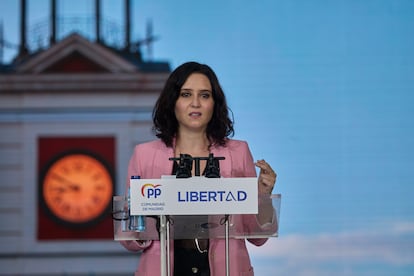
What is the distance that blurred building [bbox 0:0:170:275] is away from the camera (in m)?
4.93

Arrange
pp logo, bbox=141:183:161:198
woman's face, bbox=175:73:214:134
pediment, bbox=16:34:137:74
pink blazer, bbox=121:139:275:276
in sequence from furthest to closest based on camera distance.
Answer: pediment, bbox=16:34:137:74, woman's face, bbox=175:73:214:134, pink blazer, bbox=121:139:275:276, pp logo, bbox=141:183:161:198

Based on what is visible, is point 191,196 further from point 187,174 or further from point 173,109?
point 173,109

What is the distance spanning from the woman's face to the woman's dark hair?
1 cm

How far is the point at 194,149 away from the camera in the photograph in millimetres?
2441

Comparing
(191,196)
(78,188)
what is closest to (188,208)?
(191,196)

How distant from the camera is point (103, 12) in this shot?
4.84 m

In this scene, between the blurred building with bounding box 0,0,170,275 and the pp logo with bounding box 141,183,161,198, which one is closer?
the pp logo with bounding box 141,183,161,198

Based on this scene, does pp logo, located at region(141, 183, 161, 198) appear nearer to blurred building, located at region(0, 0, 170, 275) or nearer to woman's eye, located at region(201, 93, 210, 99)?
woman's eye, located at region(201, 93, 210, 99)

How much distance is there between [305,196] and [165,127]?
82.4 inches

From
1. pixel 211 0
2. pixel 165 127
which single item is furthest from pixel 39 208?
pixel 165 127

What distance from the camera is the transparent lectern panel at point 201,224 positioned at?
2178mm

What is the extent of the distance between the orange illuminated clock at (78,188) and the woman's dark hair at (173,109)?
250 centimetres

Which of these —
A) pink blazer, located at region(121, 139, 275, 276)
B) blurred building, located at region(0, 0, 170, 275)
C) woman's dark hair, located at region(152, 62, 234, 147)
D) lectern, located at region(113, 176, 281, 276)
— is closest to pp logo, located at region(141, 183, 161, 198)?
lectern, located at region(113, 176, 281, 276)

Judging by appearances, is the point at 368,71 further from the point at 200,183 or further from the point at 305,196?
the point at 200,183
